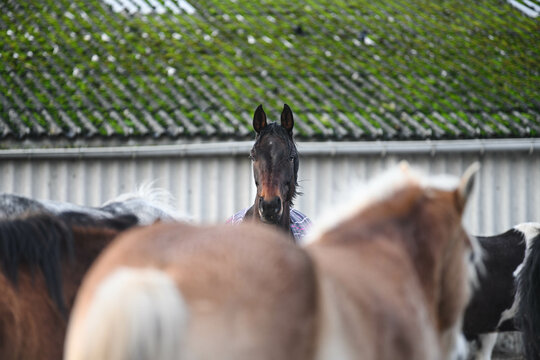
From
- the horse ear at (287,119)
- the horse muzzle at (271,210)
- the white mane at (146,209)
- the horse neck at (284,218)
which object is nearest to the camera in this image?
the white mane at (146,209)

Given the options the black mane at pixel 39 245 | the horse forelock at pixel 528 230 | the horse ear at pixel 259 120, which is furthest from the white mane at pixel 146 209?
the horse forelock at pixel 528 230

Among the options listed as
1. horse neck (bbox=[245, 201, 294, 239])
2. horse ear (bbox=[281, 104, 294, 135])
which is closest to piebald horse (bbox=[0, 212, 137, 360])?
horse neck (bbox=[245, 201, 294, 239])

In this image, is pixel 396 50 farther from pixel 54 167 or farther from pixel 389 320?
pixel 389 320

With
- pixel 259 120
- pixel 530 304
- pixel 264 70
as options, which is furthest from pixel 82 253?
pixel 264 70

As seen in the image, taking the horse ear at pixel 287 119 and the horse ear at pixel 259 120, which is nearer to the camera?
the horse ear at pixel 259 120

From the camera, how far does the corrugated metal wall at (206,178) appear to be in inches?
428

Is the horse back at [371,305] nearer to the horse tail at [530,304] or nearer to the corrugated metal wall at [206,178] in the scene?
the horse tail at [530,304]

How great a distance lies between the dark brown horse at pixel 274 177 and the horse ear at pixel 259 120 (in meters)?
0.20

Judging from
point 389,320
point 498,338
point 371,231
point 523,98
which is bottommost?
point 498,338

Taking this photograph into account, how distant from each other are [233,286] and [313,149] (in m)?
8.88

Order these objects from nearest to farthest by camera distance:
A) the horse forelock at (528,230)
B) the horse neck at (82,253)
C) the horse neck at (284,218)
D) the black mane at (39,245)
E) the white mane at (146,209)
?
1. the black mane at (39,245)
2. the horse neck at (82,253)
3. the white mane at (146,209)
4. the horse neck at (284,218)
5. the horse forelock at (528,230)

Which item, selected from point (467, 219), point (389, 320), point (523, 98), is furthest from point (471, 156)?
point (389, 320)

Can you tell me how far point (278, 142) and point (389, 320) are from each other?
389 cm

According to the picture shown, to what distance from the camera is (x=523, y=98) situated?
40.9 ft
